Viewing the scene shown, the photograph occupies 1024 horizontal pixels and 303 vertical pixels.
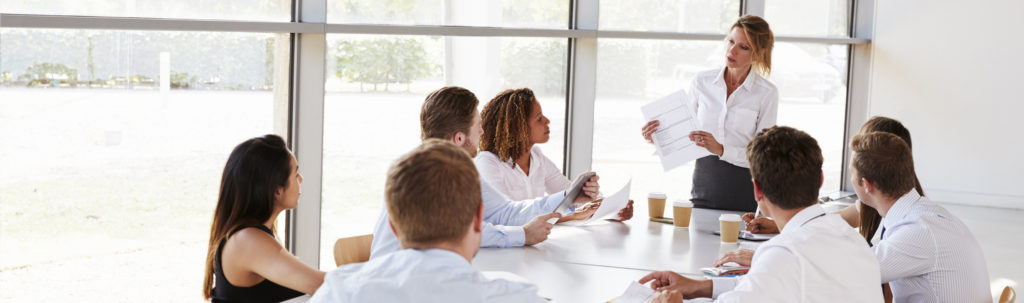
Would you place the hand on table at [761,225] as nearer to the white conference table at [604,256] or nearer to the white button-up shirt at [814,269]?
the white conference table at [604,256]

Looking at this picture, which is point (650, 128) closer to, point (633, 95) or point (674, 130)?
point (674, 130)

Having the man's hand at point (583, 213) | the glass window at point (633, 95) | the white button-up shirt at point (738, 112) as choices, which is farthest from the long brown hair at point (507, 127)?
the glass window at point (633, 95)

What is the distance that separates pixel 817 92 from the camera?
8.34 meters

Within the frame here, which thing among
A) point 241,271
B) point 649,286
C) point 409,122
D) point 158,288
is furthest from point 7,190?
point 649,286

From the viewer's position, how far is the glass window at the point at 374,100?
4480mm

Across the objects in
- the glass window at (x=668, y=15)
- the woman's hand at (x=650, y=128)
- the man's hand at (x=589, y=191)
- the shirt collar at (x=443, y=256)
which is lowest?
the man's hand at (x=589, y=191)

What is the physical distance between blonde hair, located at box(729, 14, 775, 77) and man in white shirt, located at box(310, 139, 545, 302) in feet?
8.83

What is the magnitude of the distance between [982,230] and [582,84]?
3410 millimetres

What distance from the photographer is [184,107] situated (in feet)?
13.1

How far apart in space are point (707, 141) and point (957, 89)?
5133 millimetres

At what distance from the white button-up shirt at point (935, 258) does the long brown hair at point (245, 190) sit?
1593mm

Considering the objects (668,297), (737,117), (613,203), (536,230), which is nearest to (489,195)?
(536,230)

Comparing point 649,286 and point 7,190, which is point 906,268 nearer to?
point 649,286

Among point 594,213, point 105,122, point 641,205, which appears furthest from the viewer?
point 641,205
